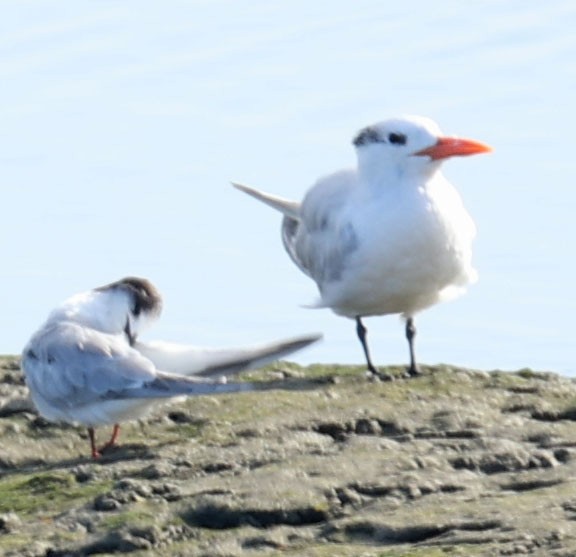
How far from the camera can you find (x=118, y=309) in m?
6.72

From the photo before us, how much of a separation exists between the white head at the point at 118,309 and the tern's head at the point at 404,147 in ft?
4.84

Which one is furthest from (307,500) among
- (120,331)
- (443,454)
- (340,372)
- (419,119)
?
(419,119)

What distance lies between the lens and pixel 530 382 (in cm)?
705

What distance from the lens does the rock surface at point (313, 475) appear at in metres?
5.03

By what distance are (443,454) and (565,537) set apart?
104 centimetres

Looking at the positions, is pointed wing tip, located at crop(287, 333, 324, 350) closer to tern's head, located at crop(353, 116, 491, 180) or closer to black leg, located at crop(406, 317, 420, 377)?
black leg, located at crop(406, 317, 420, 377)

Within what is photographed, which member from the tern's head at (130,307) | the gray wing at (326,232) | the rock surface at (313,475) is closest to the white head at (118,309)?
the tern's head at (130,307)

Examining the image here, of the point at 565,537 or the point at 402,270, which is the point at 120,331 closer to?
the point at 402,270

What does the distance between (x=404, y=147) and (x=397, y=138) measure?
5 centimetres

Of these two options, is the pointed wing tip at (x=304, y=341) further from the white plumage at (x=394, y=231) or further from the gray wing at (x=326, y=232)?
the gray wing at (x=326, y=232)

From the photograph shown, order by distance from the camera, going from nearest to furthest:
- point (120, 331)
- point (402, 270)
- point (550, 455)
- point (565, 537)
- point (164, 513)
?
point (565, 537) → point (164, 513) → point (550, 455) → point (120, 331) → point (402, 270)

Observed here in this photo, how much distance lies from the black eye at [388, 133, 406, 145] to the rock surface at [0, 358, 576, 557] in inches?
48.6

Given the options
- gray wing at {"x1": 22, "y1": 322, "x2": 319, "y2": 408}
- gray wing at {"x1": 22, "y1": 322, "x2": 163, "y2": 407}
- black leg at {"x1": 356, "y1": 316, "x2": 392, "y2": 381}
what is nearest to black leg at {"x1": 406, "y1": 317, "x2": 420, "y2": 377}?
black leg at {"x1": 356, "y1": 316, "x2": 392, "y2": 381}

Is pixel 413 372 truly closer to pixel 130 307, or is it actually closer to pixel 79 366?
pixel 130 307
